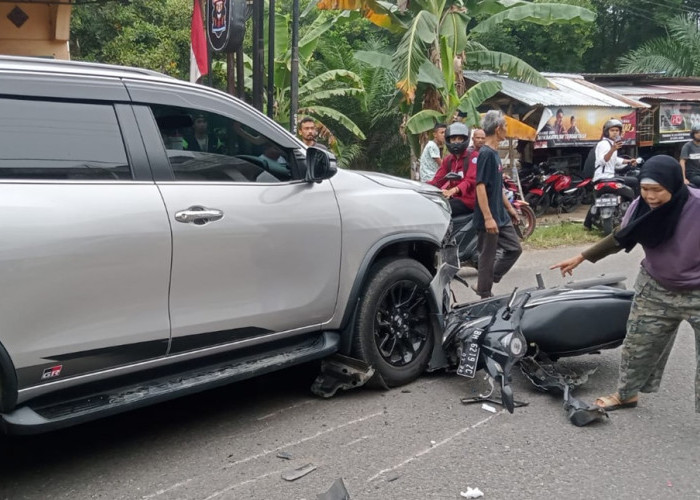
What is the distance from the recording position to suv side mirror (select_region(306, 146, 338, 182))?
4258 mm

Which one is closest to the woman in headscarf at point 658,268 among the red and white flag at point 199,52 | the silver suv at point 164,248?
the silver suv at point 164,248

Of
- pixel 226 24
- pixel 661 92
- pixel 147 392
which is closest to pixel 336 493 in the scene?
pixel 147 392

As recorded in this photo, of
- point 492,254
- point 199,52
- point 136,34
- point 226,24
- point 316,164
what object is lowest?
point 492,254

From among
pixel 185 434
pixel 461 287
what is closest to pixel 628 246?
pixel 185 434

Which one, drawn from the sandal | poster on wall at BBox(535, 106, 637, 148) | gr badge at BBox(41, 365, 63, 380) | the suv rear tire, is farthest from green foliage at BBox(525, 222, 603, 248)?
gr badge at BBox(41, 365, 63, 380)

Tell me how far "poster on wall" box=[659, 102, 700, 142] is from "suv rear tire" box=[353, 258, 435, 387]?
637 inches

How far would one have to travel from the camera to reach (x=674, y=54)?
24.5 metres

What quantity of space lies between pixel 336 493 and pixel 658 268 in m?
2.22

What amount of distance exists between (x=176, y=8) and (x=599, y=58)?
19862 millimetres

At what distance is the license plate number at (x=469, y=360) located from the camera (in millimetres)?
4523

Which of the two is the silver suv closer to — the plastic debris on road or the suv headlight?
the suv headlight

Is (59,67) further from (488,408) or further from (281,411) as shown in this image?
(488,408)

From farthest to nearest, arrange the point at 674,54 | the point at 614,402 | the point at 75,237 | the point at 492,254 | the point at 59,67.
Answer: the point at 674,54 < the point at 492,254 < the point at 614,402 < the point at 59,67 < the point at 75,237

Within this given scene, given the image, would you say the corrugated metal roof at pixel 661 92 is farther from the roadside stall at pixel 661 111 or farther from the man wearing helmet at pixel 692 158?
the man wearing helmet at pixel 692 158
